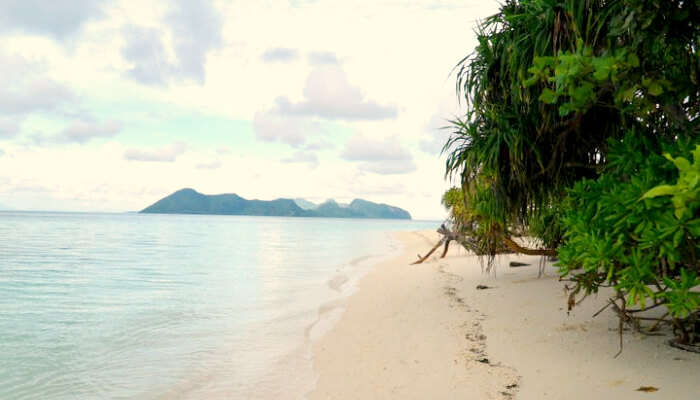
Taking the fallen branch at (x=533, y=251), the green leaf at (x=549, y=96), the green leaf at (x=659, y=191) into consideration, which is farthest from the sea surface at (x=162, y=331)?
the green leaf at (x=659, y=191)

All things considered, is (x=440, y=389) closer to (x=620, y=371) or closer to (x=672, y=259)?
(x=620, y=371)

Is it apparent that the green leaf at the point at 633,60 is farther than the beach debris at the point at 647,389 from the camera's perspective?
No

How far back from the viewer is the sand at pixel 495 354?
384 cm

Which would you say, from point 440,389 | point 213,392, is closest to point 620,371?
point 440,389

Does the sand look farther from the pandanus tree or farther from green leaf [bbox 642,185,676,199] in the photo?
green leaf [bbox 642,185,676,199]

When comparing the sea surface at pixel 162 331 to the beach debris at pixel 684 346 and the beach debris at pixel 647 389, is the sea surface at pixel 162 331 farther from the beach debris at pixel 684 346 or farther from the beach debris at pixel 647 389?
the beach debris at pixel 684 346

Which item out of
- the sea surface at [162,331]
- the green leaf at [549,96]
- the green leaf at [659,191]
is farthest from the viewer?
the sea surface at [162,331]

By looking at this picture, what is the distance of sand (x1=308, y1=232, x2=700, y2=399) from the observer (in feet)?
12.6

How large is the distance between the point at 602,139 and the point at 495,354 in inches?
115

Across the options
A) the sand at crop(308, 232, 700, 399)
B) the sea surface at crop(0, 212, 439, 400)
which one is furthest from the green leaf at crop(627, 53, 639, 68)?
the sea surface at crop(0, 212, 439, 400)

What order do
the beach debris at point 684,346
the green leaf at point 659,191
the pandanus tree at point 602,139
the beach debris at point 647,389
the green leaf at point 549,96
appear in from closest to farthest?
1. the green leaf at point 659,191
2. the pandanus tree at point 602,139
3. the green leaf at point 549,96
4. the beach debris at point 647,389
5. the beach debris at point 684,346

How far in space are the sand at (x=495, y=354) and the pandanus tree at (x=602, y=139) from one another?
1.67 ft

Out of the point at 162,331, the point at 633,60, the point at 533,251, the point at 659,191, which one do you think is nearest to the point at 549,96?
the point at 633,60

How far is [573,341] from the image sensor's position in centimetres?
496
